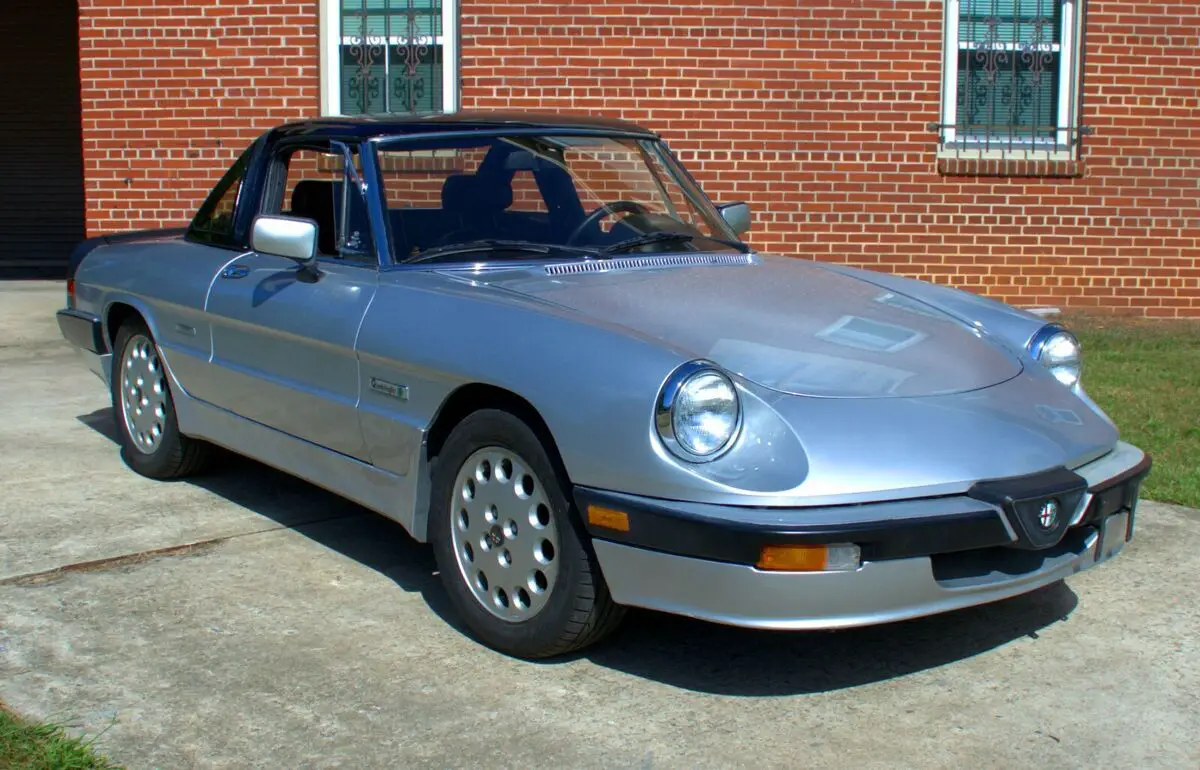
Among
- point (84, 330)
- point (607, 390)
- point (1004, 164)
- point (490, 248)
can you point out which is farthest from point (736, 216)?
point (1004, 164)

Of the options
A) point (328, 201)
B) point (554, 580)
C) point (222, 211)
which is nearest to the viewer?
point (554, 580)

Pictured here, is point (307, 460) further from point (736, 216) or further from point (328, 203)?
point (736, 216)

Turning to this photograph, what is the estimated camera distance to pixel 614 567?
3.59 m

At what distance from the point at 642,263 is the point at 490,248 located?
0.49 metres

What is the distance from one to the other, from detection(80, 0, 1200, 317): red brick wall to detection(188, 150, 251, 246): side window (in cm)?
430

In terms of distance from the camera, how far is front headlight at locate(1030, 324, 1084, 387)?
440cm

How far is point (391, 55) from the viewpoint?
10000mm

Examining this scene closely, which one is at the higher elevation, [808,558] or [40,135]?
[40,135]

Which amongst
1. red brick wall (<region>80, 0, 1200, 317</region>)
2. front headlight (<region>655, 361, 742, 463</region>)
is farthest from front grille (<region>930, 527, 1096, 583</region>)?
red brick wall (<region>80, 0, 1200, 317</region>)

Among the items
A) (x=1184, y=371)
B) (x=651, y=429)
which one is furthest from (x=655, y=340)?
(x=1184, y=371)

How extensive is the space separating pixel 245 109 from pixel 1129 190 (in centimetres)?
624

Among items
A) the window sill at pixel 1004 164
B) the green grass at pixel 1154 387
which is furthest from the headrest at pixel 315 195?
the window sill at pixel 1004 164

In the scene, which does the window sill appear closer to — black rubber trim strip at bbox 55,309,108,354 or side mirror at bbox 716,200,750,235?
side mirror at bbox 716,200,750,235

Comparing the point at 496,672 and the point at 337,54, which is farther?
the point at 337,54
